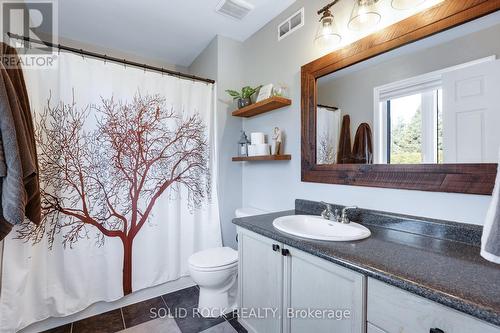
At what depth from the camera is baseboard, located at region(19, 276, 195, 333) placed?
1.68 m

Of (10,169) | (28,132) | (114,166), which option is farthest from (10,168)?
(114,166)

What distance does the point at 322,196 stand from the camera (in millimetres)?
1684

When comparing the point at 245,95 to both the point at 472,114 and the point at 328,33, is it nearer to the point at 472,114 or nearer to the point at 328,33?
the point at 328,33

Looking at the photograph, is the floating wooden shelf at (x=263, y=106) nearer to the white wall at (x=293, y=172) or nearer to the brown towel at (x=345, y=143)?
the white wall at (x=293, y=172)

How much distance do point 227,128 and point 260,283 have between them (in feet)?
4.96

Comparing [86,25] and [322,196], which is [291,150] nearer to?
[322,196]

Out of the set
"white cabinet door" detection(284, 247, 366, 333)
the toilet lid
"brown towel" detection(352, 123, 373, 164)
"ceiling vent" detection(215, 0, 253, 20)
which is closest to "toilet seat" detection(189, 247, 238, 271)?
the toilet lid

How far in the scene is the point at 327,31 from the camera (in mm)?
1554

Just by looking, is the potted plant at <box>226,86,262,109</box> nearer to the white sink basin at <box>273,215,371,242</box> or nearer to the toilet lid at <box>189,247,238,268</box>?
the white sink basin at <box>273,215,371,242</box>

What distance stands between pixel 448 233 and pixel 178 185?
1.89 m

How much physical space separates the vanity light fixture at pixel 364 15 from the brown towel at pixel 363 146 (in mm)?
583

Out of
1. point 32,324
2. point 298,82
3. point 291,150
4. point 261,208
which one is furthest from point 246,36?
point 32,324

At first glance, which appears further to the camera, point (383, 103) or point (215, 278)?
point (215, 278)

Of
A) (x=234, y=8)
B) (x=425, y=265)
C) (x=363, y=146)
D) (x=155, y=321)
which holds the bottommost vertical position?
(x=155, y=321)
